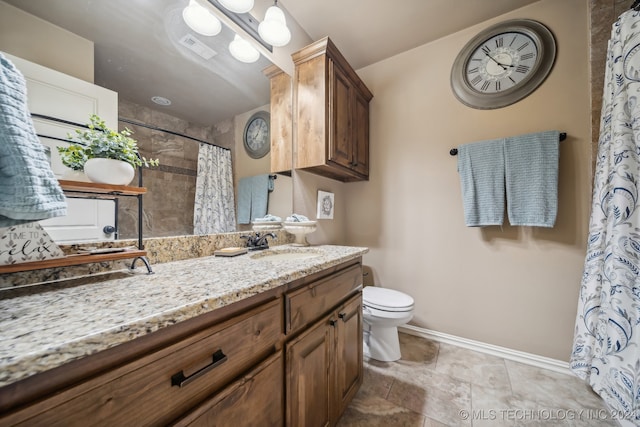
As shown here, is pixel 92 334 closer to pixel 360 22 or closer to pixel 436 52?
pixel 360 22

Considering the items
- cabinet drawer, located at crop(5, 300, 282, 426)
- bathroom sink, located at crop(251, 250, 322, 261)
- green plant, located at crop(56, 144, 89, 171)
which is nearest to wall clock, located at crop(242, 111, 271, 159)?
bathroom sink, located at crop(251, 250, 322, 261)

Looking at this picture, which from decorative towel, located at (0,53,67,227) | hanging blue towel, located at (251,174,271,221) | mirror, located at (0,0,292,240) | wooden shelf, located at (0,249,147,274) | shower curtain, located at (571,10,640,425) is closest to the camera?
decorative towel, located at (0,53,67,227)

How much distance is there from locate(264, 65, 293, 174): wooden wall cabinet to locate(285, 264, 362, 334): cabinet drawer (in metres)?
0.88

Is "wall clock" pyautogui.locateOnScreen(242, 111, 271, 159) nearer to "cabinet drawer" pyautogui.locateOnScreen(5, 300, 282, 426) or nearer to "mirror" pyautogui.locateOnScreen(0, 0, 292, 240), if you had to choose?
"mirror" pyautogui.locateOnScreen(0, 0, 292, 240)

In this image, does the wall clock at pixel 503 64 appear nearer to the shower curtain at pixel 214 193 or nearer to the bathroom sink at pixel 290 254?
the bathroom sink at pixel 290 254

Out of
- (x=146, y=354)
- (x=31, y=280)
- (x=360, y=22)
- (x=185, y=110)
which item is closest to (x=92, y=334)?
(x=146, y=354)

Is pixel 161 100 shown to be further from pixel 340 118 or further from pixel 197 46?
pixel 340 118

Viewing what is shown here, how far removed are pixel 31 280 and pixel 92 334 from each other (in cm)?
55

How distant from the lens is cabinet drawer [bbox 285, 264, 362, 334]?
78cm

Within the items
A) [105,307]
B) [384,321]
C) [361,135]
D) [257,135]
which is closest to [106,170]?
[105,307]

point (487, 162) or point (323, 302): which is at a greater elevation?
point (487, 162)

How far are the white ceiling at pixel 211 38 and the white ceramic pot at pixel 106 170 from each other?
1.10 ft

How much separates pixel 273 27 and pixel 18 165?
1406mm

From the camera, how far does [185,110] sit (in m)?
1.06
